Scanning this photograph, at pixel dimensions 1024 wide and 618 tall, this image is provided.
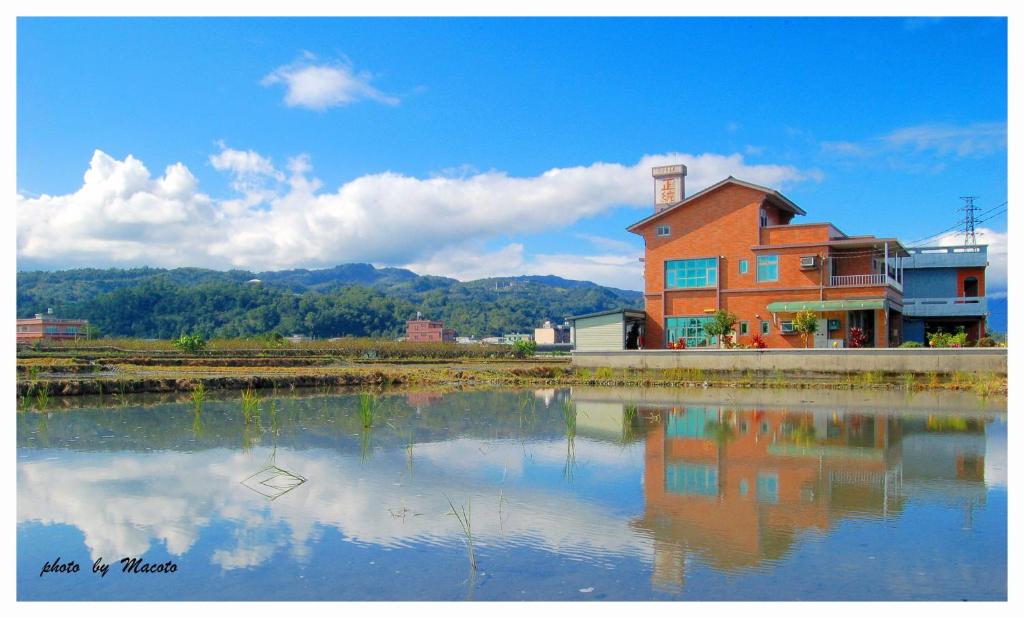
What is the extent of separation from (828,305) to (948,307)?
1010 centimetres

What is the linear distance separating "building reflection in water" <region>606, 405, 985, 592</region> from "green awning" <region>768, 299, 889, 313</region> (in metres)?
13.2

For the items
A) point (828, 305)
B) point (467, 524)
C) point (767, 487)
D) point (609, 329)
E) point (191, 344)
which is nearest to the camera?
point (467, 524)

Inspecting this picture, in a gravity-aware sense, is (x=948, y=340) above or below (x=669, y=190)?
below

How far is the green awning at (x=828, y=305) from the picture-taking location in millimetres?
24750

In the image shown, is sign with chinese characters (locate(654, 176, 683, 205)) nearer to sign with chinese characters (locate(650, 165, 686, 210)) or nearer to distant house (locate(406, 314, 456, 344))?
sign with chinese characters (locate(650, 165, 686, 210))

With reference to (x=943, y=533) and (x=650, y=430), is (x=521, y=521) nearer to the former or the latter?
(x=943, y=533)

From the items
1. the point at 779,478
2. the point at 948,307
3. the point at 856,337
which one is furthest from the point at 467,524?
the point at 948,307

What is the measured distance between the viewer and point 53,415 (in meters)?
12.6

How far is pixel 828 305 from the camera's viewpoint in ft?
83.0

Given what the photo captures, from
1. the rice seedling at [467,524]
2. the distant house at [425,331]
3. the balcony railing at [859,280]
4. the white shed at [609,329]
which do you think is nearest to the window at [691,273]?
the white shed at [609,329]

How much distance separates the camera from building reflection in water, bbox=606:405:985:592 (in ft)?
17.5

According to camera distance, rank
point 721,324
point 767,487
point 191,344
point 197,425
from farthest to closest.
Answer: point 191,344 < point 721,324 < point 197,425 < point 767,487

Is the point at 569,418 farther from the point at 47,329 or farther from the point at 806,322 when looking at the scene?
the point at 47,329

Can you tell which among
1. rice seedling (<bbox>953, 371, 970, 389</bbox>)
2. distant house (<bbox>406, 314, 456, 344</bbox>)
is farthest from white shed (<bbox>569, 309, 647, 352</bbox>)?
distant house (<bbox>406, 314, 456, 344</bbox>)
